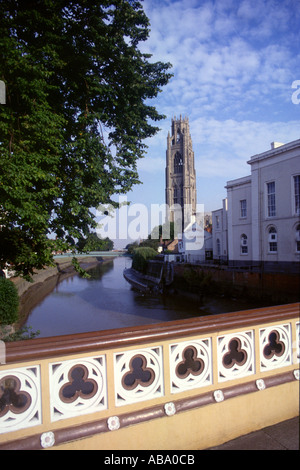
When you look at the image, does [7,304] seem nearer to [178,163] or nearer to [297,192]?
[297,192]

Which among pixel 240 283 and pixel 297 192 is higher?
pixel 297 192

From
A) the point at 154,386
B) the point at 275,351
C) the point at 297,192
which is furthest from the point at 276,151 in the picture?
the point at 154,386

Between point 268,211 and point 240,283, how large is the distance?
21.9 feet

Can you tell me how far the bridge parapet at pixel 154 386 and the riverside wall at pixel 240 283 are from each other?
65.6ft

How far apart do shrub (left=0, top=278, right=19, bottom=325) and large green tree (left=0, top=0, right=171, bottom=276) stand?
6.11m

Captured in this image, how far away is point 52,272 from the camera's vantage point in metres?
55.9

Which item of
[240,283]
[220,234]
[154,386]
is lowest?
[240,283]

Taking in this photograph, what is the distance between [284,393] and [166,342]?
1261 millimetres

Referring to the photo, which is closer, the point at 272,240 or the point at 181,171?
the point at 272,240

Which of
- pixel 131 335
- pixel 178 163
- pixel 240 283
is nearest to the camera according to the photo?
pixel 131 335

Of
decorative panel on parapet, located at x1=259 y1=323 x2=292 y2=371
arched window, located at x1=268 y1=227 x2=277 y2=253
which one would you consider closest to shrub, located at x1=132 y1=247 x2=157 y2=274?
arched window, located at x1=268 y1=227 x2=277 y2=253

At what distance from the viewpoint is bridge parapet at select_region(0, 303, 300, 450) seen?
5.85ft

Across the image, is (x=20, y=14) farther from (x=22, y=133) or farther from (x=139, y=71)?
(x=139, y=71)

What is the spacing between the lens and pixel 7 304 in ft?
41.1
